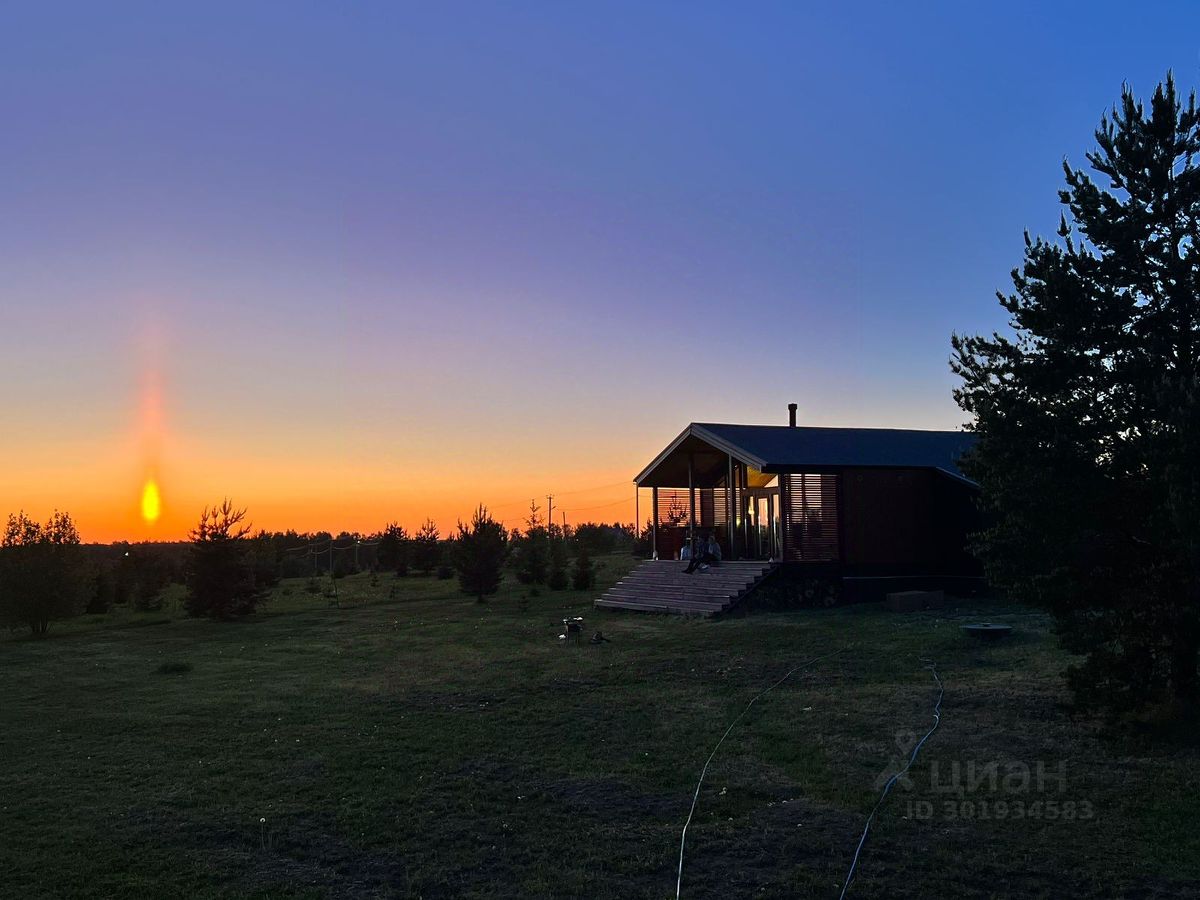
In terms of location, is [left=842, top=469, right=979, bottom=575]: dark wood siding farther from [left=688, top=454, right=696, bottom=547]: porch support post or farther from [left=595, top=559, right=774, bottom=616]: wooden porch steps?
[left=688, top=454, right=696, bottom=547]: porch support post

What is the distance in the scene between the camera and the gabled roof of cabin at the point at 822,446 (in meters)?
25.8

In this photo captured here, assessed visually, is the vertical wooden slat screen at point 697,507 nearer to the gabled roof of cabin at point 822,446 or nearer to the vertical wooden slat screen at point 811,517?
the gabled roof of cabin at point 822,446

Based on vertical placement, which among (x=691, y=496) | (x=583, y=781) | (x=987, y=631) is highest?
(x=691, y=496)

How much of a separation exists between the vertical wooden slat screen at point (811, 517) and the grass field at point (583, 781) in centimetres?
818

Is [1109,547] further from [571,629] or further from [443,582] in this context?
[443,582]

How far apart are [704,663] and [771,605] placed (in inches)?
356

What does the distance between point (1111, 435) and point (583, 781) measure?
6.51 m

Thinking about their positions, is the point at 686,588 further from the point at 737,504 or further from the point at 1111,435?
the point at 1111,435

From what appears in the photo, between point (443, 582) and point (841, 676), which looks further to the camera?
point (443, 582)

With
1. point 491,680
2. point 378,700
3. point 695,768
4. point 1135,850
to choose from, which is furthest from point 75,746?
point 1135,850

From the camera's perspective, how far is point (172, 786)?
360 inches

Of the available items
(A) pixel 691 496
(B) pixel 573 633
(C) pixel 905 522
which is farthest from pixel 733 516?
(B) pixel 573 633

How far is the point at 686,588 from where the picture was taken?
26.4m

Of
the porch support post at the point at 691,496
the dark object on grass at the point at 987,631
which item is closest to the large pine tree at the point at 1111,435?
the dark object on grass at the point at 987,631
